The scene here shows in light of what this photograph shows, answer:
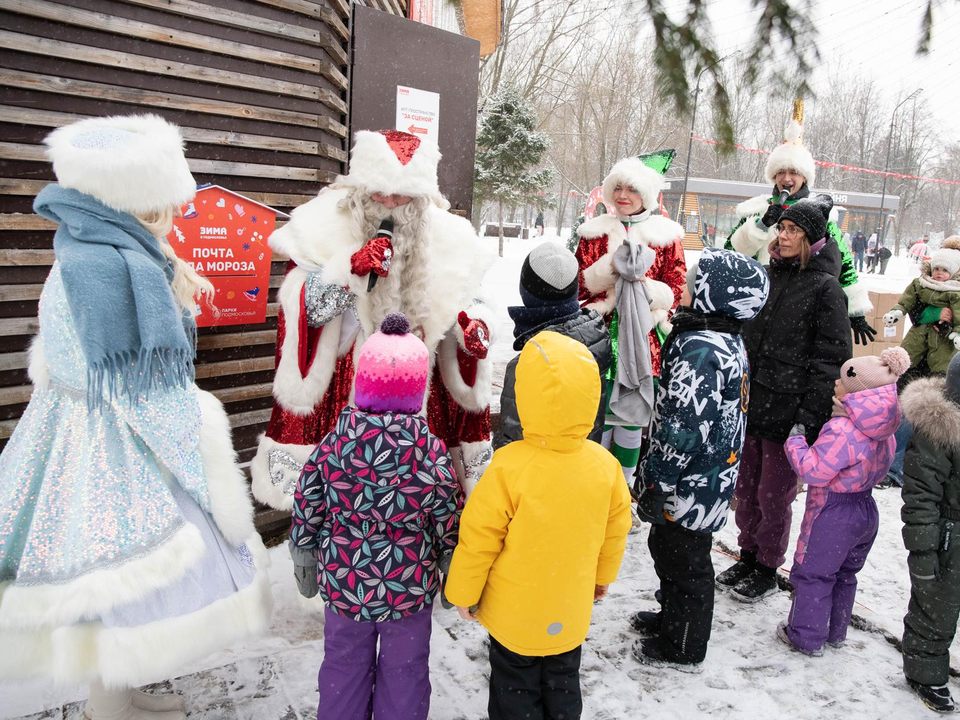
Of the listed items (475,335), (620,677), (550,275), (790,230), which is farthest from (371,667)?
(790,230)

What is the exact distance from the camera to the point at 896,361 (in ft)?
9.34

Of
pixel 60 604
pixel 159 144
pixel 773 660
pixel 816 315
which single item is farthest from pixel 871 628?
pixel 159 144

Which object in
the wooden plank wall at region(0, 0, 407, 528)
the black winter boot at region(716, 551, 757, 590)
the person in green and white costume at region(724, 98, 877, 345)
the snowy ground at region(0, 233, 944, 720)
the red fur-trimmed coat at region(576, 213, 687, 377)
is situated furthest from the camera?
the person in green and white costume at region(724, 98, 877, 345)

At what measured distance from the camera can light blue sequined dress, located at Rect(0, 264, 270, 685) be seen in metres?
1.94

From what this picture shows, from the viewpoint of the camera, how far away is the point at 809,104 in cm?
198

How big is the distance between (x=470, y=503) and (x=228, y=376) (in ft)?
8.22

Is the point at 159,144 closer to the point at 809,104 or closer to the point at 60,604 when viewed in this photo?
the point at 60,604

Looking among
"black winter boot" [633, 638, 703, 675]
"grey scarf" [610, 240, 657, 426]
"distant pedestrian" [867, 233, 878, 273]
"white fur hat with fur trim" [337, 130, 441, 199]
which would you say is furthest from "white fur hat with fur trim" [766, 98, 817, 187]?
"distant pedestrian" [867, 233, 878, 273]

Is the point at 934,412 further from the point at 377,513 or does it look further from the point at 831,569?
the point at 377,513

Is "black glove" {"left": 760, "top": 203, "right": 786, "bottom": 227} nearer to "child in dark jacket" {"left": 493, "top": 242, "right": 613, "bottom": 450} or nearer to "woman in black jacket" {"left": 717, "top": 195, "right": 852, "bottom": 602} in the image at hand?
"woman in black jacket" {"left": 717, "top": 195, "right": 852, "bottom": 602}

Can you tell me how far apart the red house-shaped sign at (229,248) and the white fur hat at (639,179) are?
2099 mm

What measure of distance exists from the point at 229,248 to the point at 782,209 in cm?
346

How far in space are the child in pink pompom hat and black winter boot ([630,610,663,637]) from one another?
644 mm

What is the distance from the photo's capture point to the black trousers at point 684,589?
286 cm
